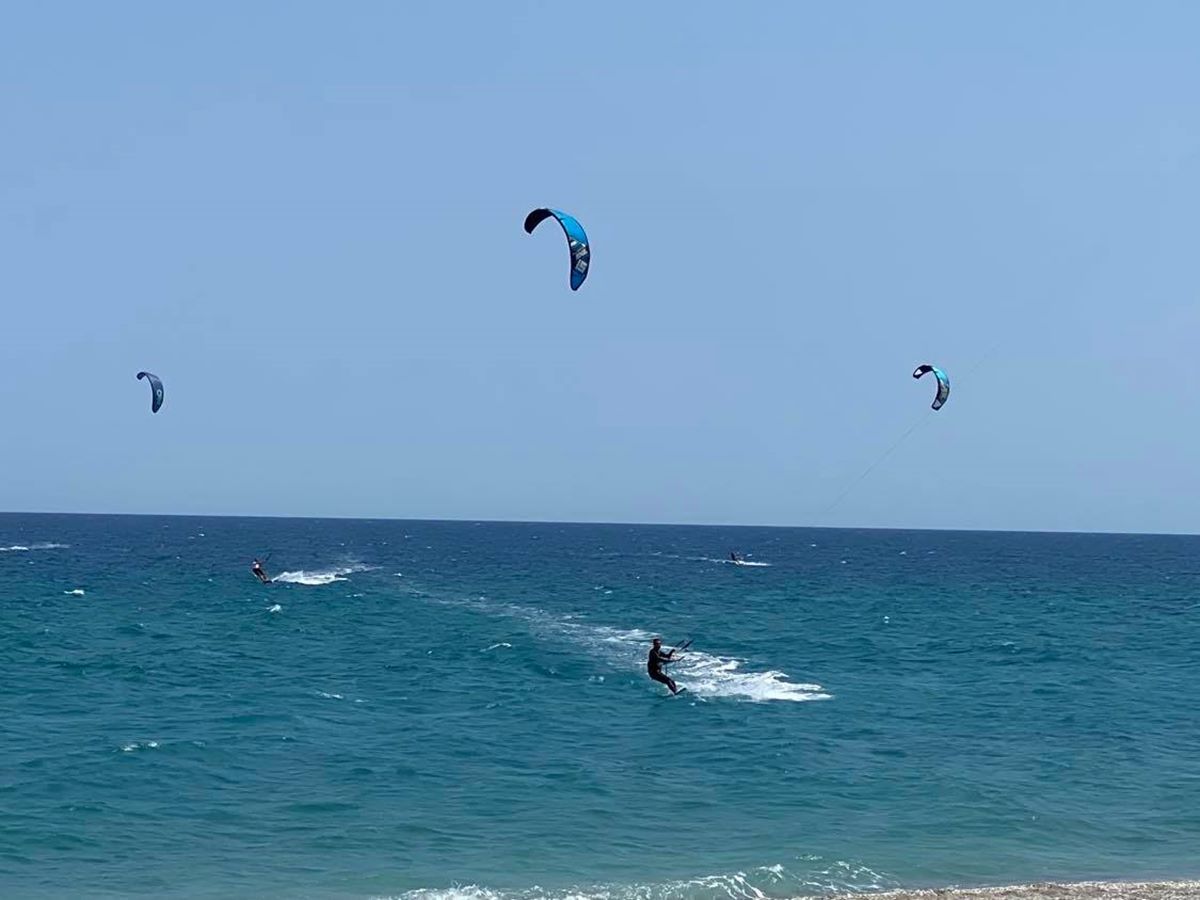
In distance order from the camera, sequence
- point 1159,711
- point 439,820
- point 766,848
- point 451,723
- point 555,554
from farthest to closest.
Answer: point 555,554 → point 1159,711 → point 451,723 → point 439,820 → point 766,848

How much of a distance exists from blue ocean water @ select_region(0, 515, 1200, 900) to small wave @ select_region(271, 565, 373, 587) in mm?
17471

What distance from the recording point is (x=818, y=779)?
25.6 meters

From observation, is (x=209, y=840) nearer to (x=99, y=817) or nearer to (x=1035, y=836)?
(x=99, y=817)

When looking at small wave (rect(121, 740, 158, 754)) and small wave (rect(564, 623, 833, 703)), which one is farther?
small wave (rect(564, 623, 833, 703))

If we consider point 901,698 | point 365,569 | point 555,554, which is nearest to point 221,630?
point 901,698

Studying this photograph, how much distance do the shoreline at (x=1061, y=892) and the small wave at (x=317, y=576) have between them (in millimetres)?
59428

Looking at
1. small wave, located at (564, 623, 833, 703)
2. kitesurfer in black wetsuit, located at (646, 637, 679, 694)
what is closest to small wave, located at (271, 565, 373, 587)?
small wave, located at (564, 623, 833, 703)

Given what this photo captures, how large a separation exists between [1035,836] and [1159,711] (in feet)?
46.5

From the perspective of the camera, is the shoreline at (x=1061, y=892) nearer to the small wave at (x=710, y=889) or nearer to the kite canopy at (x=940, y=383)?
the small wave at (x=710, y=889)

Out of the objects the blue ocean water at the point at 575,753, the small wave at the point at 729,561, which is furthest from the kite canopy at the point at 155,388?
the small wave at the point at 729,561

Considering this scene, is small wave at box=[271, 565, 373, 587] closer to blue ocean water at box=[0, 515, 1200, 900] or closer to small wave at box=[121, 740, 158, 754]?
blue ocean water at box=[0, 515, 1200, 900]

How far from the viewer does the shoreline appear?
17438 mm

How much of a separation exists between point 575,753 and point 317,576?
58.1m

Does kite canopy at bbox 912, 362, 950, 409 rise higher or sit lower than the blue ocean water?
higher
